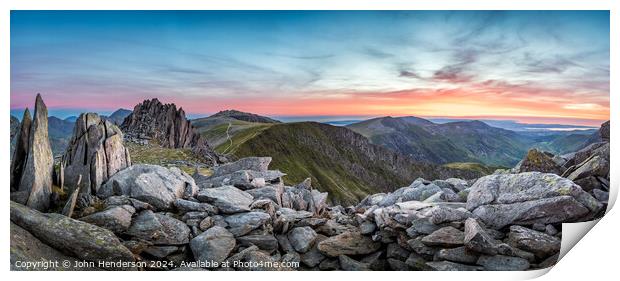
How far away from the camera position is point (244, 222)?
13.3 meters

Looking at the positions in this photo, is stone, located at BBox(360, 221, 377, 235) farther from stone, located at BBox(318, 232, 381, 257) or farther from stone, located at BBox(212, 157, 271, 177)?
stone, located at BBox(212, 157, 271, 177)

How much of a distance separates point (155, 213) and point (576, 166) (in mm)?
14794

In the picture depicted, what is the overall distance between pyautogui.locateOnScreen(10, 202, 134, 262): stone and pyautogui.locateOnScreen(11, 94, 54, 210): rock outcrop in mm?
514

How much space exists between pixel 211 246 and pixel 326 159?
145m

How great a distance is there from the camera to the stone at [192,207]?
43.5ft

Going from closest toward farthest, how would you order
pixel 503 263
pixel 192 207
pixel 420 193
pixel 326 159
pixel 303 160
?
pixel 503 263
pixel 192 207
pixel 420 193
pixel 303 160
pixel 326 159

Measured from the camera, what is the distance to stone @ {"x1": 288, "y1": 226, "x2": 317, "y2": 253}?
13.8m

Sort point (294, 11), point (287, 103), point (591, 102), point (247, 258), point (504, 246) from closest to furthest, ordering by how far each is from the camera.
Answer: point (504, 246) < point (247, 258) < point (294, 11) < point (591, 102) < point (287, 103)

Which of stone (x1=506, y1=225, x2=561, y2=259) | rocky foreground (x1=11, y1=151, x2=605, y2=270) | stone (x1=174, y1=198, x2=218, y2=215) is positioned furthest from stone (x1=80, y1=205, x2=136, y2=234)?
stone (x1=506, y1=225, x2=561, y2=259)

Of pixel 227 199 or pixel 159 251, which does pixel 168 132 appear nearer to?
pixel 227 199

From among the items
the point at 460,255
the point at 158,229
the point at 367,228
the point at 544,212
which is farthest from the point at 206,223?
the point at 544,212

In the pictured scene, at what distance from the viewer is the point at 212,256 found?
12602 mm
